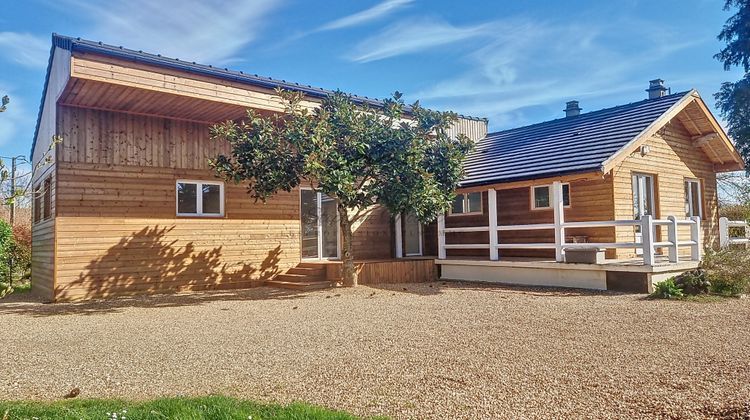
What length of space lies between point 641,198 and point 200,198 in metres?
11.3

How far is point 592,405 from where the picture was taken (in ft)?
13.1

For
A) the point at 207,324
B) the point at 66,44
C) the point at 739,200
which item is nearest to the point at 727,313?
the point at 207,324

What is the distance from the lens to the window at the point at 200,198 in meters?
12.7

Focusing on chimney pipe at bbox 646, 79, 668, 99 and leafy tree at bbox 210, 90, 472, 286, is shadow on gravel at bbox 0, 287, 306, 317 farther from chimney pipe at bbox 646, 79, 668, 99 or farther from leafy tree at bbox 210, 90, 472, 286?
chimney pipe at bbox 646, 79, 668, 99

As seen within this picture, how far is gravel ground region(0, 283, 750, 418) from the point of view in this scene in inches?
165

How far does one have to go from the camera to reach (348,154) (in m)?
10.8

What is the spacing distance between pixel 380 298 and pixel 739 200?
A: 19128 mm

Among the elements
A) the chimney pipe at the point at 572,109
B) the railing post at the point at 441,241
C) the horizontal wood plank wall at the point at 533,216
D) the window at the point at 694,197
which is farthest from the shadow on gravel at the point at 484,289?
the chimney pipe at the point at 572,109

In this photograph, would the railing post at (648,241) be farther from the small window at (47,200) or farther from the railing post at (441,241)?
the small window at (47,200)

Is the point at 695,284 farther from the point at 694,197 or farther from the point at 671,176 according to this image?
the point at 694,197

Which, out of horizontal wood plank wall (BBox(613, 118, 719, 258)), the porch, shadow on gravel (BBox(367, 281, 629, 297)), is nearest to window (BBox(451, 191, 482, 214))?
the porch

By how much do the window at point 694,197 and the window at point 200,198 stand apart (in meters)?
13.3

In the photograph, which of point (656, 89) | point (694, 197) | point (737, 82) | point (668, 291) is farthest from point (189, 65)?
point (737, 82)

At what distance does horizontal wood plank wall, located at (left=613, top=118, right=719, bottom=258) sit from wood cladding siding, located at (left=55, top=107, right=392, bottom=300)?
8585 millimetres
